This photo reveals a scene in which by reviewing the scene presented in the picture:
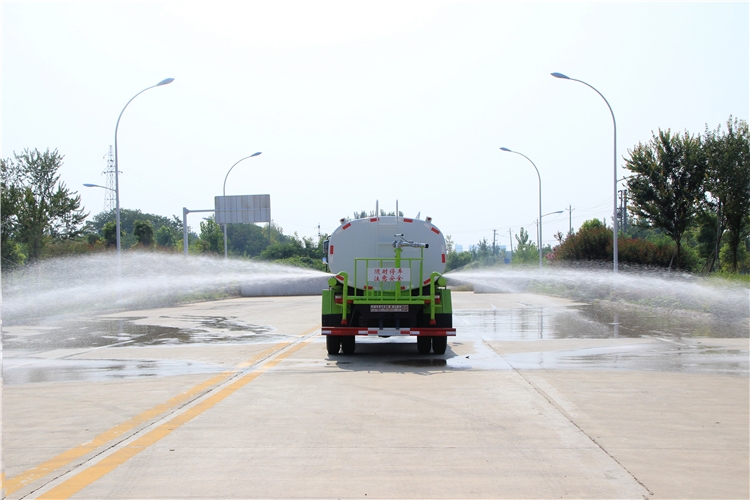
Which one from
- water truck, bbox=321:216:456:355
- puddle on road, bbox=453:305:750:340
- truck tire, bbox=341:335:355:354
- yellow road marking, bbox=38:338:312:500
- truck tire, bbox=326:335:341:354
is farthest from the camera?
puddle on road, bbox=453:305:750:340

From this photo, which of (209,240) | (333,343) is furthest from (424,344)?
(209,240)

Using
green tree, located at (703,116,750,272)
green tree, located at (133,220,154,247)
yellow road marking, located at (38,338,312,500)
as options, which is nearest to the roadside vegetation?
green tree, located at (703,116,750,272)

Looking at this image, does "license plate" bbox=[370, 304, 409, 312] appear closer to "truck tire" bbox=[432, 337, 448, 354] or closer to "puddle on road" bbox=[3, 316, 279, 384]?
"truck tire" bbox=[432, 337, 448, 354]

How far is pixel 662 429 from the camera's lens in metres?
6.99

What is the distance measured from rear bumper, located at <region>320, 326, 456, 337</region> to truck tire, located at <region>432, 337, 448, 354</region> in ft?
0.95

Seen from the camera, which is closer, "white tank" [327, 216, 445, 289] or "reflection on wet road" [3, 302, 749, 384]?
"reflection on wet road" [3, 302, 749, 384]

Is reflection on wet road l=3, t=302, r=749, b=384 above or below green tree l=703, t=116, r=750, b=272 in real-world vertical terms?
below

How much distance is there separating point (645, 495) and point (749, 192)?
28253 mm

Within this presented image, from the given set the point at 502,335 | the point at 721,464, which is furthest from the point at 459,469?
the point at 502,335

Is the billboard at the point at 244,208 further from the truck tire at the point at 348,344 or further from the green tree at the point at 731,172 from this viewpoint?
the truck tire at the point at 348,344

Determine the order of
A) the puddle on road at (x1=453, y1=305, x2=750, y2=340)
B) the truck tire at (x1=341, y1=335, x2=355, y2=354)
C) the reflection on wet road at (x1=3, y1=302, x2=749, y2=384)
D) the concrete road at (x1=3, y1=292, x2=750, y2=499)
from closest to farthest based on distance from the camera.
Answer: the concrete road at (x1=3, y1=292, x2=750, y2=499)
the reflection on wet road at (x1=3, y1=302, x2=749, y2=384)
the truck tire at (x1=341, y1=335, x2=355, y2=354)
the puddle on road at (x1=453, y1=305, x2=750, y2=340)

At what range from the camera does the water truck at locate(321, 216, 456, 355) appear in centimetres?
1268

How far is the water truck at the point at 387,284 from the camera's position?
12.7 meters

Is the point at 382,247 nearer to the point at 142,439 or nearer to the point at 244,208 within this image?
the point at 142,439
